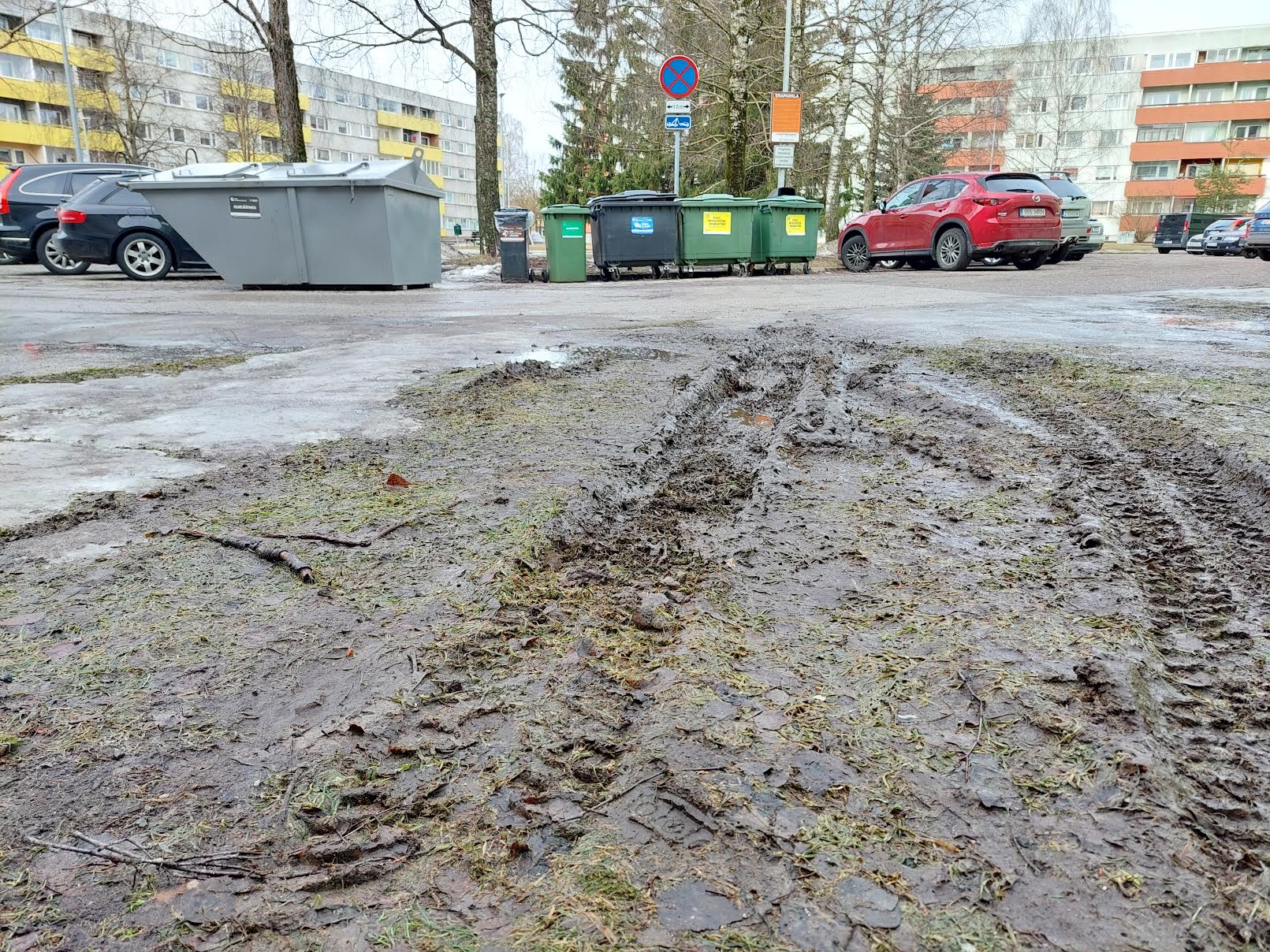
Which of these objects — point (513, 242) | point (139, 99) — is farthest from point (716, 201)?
point (139, 99)

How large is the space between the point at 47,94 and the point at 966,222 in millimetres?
64044

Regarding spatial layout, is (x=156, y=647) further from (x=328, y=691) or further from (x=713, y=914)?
(x=713, y=914)

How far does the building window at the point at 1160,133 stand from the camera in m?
70.9

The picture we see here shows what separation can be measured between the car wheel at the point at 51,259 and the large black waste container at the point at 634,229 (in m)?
9.48

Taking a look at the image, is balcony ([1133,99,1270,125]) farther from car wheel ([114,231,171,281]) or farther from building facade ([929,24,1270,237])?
car wheel ([114,231,171,281])

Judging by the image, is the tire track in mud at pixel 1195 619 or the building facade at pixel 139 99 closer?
the tire track in mud at pixel 1195 619

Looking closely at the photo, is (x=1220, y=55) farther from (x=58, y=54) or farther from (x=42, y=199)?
(x=58, y=54)

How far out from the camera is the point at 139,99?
56906mm

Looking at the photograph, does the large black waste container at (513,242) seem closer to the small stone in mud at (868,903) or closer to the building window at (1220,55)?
the small stone in mud at (868,903)

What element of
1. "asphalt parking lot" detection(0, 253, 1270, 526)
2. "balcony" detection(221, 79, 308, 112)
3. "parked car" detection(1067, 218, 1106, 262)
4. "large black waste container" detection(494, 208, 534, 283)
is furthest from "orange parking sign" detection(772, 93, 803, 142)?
"balcony" detection(221, 79, 308, 112)

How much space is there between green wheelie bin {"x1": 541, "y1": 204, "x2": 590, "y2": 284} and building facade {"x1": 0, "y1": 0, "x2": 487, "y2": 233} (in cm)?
1116

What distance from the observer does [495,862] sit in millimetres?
1352

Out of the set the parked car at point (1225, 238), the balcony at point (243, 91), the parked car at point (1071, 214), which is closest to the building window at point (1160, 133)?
the parked car at point (1225, 238)

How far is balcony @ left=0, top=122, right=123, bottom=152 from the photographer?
178ft
